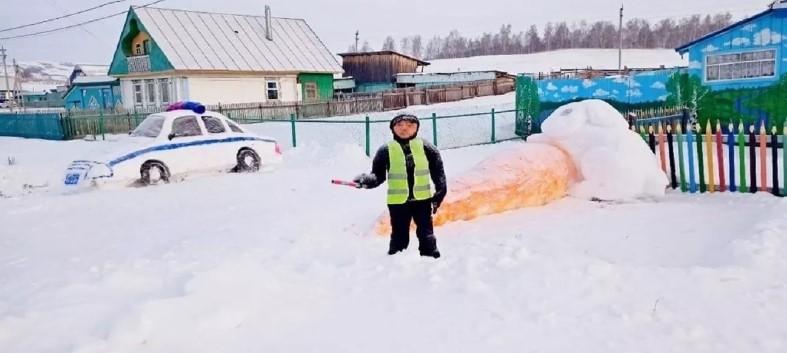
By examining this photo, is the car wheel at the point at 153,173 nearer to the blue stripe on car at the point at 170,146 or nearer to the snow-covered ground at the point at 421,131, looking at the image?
the blue stripe on car at the point at 170,146

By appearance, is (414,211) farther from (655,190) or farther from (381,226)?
(655,190)

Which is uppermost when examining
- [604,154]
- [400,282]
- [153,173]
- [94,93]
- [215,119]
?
[94,93]


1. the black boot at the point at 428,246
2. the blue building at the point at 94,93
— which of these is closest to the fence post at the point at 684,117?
the black boot at the point at 428,246

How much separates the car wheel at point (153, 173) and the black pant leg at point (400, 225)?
6563 millimetres

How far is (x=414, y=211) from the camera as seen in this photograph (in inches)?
204

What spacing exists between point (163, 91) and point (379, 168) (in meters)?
28.3

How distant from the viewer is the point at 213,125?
11.2 meters

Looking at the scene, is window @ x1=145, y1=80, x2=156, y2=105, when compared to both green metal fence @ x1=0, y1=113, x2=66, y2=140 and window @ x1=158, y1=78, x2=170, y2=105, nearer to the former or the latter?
window @ x1=158, y1=78, x2=170, y2=105

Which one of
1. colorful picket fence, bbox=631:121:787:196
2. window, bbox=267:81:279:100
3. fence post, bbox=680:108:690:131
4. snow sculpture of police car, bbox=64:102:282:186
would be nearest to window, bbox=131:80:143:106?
window, bbox=267:81:279:100

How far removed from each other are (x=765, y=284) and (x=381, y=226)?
134 inches

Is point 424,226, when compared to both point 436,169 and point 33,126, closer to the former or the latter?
point 436,169

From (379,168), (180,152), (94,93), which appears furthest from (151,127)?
(94,93)

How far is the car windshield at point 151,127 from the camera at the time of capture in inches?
419

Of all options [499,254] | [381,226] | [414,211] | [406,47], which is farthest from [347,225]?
[406,47]
